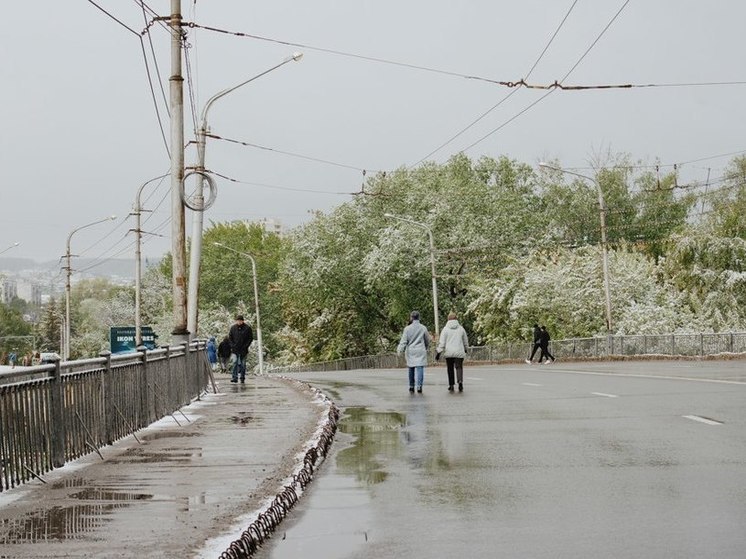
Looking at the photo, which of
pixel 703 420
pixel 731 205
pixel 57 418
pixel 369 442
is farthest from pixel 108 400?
pixel 731 205

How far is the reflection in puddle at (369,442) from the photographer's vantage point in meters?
11.8

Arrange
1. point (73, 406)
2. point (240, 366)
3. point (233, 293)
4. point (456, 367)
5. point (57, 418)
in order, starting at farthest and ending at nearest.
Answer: point (233, 293), point (240, 366), point (456, 367), point (73, 406), point (57, 418)

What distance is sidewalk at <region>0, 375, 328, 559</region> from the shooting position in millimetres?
7650

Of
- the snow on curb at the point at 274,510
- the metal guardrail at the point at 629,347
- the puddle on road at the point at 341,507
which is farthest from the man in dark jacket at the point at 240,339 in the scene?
the metal guardrail at the point at 629,347

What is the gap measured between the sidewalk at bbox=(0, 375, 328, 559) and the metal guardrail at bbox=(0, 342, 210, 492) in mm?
179

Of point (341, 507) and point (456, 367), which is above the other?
point (456, 367)

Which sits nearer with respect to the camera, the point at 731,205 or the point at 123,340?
the point at 123,340

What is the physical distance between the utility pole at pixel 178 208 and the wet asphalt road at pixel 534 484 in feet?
16.0

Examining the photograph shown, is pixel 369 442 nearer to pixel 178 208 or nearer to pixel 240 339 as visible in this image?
pixel 178 208

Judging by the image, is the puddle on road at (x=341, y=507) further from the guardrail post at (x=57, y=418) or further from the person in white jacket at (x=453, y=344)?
the person in white jacket at (x=453, y=344)

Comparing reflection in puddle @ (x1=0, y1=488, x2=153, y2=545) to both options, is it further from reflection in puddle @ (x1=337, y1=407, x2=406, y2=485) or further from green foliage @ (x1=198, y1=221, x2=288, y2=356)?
green foliage @ (x1=198, y1=221, x2=288, y2=356)

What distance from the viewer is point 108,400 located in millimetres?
14250

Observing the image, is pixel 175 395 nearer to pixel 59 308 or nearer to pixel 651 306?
pixel 651 306

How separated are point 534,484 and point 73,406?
489 cm
